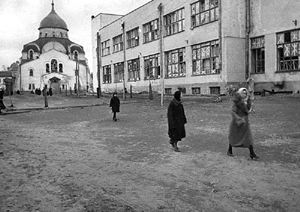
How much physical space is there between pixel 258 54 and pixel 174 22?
362 inches

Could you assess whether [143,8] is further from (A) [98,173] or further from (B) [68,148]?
(A) [98,173]

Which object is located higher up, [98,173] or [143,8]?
[143,8]

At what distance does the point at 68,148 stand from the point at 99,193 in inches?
149

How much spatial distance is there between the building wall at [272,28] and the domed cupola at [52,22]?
2429 inches

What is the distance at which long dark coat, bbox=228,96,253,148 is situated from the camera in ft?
22.0

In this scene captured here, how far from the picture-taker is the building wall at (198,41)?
24109 millimetres

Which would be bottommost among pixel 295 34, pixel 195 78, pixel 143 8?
pixel 195 78

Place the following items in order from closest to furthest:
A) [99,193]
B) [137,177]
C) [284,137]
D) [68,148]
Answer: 1. [99,193]
2. [137,177]
3. [68,148]
4. [284,137]

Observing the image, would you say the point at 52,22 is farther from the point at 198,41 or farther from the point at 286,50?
the point at 286,50

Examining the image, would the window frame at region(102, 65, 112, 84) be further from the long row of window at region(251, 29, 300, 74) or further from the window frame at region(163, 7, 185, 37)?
the long row of window at region(251, 29, 300, 74)

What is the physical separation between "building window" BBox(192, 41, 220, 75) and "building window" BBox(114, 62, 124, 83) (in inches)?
595

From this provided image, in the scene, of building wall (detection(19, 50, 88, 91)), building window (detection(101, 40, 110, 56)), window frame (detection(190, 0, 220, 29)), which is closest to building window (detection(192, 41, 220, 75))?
window frame (detection(190, 0, 220, 29))

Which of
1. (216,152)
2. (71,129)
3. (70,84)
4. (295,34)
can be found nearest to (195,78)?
(295,34)

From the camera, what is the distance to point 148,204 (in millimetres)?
4152
